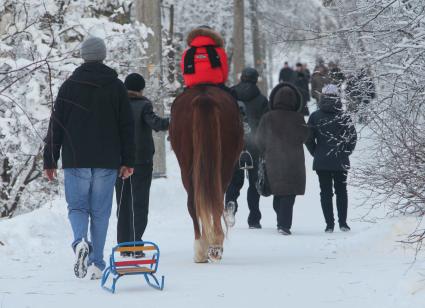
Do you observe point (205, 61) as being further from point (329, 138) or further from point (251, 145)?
point (251, 145)

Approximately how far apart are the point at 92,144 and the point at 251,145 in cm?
515

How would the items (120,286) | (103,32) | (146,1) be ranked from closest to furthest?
(120,286) < (103,32) < (146,1)

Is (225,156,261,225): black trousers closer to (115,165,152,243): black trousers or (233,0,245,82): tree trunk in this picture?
(115,165,152,243): black trousers

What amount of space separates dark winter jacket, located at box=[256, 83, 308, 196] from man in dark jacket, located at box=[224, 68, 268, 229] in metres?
0.66

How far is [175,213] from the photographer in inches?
617

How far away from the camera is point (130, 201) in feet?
31.4

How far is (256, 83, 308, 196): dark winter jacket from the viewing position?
11.9 metres

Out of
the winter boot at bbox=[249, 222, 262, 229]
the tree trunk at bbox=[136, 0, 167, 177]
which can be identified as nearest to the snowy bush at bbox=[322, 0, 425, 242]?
the winter boot at bbox=[249, 222, 262, 229]

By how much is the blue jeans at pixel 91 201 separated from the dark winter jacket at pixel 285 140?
4.22 meters

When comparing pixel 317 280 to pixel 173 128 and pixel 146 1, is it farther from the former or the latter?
pixel 146 1

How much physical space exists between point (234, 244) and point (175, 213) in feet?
16.0

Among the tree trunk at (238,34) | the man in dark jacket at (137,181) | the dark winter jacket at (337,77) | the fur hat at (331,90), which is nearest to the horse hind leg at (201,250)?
the man in dark jacket at (137,181)

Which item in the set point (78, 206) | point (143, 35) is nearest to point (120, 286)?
point (78, 206)

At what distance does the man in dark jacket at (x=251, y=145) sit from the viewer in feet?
41.7
